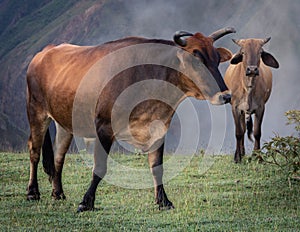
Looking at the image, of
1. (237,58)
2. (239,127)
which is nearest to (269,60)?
(237,58)

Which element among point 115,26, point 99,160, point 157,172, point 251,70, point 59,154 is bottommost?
point 157,172

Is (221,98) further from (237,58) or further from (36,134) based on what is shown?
(237,58)

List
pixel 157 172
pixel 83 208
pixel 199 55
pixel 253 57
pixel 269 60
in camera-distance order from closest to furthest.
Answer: pixel 199 55 → pixel 83 208 → pixel 157 172 → pixel 253 57 → pixel 269 60

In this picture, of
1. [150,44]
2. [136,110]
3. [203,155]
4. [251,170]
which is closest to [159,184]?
[136,110]

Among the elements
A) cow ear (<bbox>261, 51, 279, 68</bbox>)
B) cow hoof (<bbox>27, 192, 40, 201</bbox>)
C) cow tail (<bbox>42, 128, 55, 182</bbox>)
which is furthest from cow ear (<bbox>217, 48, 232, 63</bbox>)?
cow ear (<bbox>261, 51, 279, 68</bbox>)

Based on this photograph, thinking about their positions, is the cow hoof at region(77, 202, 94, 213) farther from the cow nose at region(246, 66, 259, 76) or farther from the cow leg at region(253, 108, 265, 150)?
the cow leg at region(253, 108, 265, 150)

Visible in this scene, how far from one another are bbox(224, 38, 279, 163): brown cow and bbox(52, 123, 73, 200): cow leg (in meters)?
4.38

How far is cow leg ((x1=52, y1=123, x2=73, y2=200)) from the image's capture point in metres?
10.8

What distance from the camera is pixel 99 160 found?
9562 mm

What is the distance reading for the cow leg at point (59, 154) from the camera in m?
10.8

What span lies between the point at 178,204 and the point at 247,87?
5.63 meters

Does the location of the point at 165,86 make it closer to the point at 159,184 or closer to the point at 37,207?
the point at 159,184

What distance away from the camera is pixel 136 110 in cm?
944

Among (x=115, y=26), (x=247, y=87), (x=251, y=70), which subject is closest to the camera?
(x=251, y=70)
